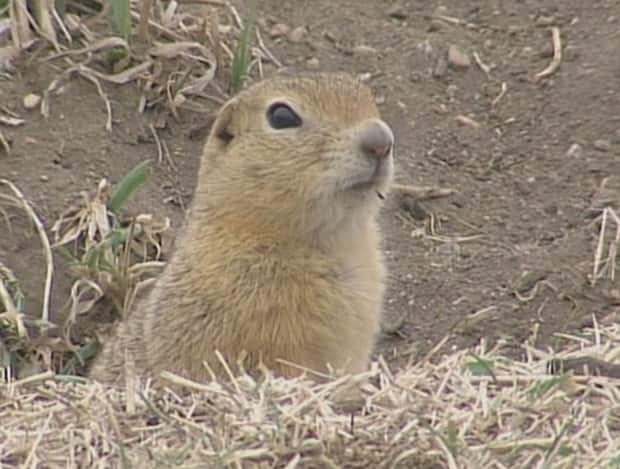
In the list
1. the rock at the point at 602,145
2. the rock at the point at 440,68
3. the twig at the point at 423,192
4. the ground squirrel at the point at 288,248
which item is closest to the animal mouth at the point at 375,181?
the ground squirrel at the point at 288,248

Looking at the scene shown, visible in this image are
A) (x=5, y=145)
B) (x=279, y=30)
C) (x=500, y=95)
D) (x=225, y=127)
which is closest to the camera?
(x=225, y=127)

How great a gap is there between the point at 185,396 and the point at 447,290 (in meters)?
2.27

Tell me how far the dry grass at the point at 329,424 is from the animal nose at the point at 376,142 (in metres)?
0.75

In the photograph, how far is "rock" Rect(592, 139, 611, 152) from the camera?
21.5 ft

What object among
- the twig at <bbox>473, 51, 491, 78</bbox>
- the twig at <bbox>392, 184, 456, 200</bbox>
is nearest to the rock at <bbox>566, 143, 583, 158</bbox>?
the twig at <bbox>392, 184, 456, 200</bbox>

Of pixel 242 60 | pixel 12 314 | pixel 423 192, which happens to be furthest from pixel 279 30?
pixel 12 314

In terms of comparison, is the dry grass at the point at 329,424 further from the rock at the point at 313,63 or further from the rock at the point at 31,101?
the rock at the point at 313,63

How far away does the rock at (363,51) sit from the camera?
7.22 meters

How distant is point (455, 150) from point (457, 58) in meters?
0.52

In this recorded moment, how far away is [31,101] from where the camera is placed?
21.5ft

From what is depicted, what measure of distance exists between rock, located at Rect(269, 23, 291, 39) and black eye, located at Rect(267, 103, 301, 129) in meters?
2.34

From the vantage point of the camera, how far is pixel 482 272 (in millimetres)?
6172

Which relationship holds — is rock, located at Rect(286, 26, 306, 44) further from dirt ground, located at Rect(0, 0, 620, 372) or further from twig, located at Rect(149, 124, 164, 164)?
twig, located at Rect(149, 124, 164, 164)

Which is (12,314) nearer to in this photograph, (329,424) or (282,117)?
(282,117)
